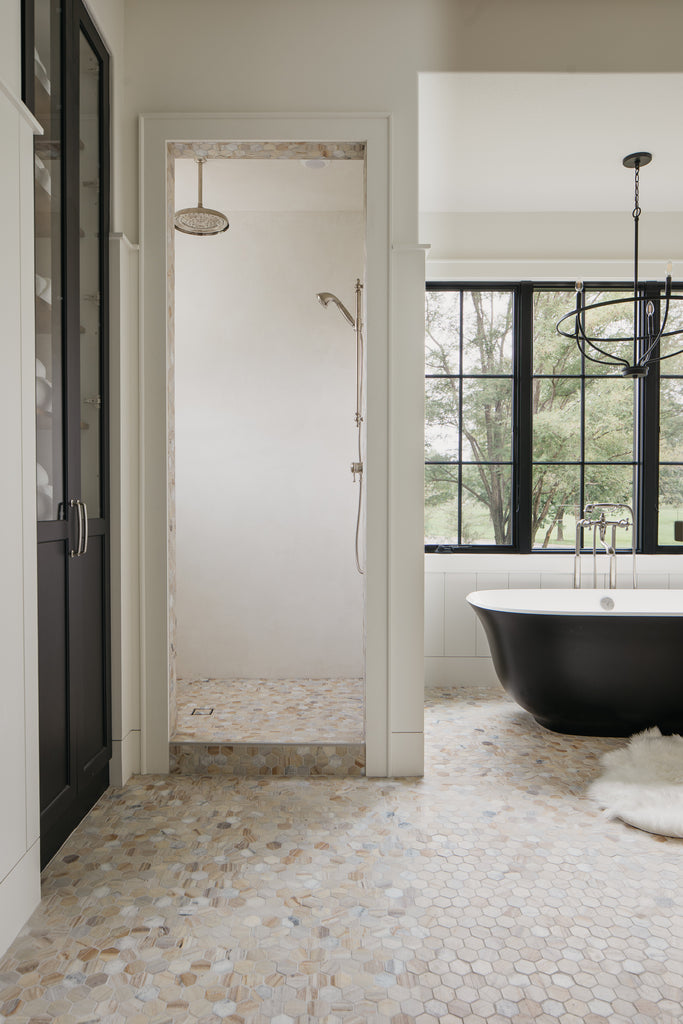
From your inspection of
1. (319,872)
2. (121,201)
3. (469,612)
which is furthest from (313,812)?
(121,201)

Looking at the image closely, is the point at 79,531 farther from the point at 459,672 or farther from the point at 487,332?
the point at 487,332

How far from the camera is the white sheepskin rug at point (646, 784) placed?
2.13m

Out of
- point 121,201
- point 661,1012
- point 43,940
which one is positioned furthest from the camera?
point 121,201

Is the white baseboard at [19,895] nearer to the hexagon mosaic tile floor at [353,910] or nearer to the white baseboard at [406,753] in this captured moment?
the hexagon mosaic tile floor at [353,910]

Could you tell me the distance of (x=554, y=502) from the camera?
12.8ft

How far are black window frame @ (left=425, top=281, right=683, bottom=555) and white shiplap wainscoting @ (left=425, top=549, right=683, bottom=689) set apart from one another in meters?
0.08

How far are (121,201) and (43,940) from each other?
7.49 ft

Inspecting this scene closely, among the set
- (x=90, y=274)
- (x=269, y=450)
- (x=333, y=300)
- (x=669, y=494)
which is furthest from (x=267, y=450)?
(x=669, y=494)

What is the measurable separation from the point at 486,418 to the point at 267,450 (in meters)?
1.27

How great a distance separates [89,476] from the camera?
2219 millimetres

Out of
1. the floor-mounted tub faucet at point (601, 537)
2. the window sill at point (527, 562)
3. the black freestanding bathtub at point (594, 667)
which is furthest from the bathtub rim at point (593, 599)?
the black freestanding bathtub at point (594, 667)

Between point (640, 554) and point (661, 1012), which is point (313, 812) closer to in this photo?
point (661, 1012)

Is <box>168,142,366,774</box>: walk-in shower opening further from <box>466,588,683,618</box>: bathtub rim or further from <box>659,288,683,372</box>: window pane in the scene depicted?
<box>659,288,683,372</box>: window pane

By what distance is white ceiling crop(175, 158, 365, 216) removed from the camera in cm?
313
